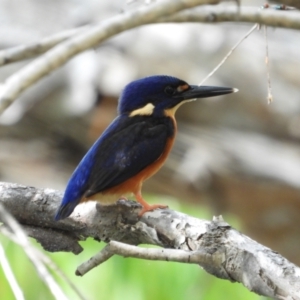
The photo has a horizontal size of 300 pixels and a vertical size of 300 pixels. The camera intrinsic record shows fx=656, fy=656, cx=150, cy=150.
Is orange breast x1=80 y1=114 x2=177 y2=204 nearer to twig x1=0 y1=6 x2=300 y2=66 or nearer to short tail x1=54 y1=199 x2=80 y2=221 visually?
short tail x1=54 y1=199 x2=80 y2=221

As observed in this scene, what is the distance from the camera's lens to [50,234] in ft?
8.28

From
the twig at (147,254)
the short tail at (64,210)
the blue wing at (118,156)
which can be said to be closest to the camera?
the twig at (147,254)

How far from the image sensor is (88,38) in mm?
1177

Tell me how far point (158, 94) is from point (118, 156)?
442mm

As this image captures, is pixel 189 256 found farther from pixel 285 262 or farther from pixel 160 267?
pixel 160 267

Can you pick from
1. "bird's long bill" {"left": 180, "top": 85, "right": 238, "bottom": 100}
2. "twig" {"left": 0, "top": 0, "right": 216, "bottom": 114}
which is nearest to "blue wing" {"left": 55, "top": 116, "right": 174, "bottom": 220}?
"bird's long bill" {"left": 180, "top": 85, "right": 238, "bottom": 100}

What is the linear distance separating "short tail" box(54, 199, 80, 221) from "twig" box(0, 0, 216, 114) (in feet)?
3.97

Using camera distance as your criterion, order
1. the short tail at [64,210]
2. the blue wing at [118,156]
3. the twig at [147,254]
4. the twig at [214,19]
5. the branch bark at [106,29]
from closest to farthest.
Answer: the branch bark at [106,29], the twig at [214,19], the twig at [147,254], the short tail at [64,210], the blue wing at [118,156]

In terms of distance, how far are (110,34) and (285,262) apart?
93 cm

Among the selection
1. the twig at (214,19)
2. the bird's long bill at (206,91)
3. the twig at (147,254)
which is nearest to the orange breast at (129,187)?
the bird's long bill at (206,91)

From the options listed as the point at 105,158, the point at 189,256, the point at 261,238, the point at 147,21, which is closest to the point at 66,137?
the point at 261,238

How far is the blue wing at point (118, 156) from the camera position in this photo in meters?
2.52

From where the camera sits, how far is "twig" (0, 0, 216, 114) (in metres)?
1.12

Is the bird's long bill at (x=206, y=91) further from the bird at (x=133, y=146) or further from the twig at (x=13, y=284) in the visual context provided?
the twig at (x=13, y=284)
